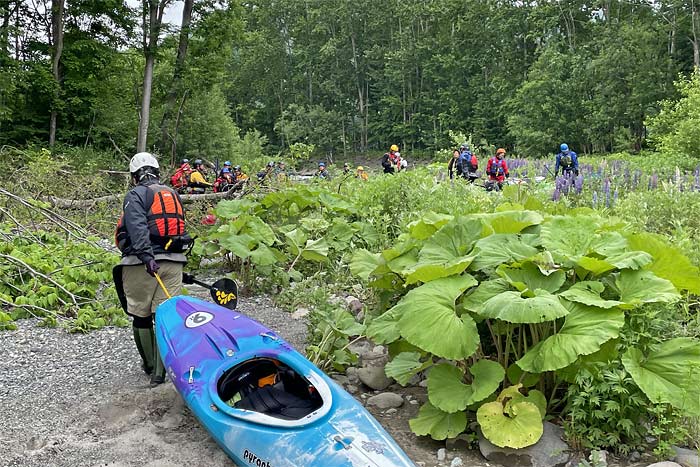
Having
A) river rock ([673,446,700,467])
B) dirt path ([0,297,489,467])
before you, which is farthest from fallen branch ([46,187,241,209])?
river rock ([673,446,700,467])

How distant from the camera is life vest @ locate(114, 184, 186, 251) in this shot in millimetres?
4766

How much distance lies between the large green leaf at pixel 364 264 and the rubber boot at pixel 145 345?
182 centimetres

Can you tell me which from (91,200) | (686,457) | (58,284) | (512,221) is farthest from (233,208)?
(686,457)

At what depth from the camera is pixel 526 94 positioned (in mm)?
42594

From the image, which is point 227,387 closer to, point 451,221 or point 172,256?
point 172,256

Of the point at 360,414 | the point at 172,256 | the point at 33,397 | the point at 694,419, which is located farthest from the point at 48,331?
the point at 694,419

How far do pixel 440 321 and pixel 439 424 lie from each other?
72 centimetres

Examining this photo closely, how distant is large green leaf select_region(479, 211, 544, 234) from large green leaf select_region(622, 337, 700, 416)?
121 cm

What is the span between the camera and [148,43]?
66.1 feet

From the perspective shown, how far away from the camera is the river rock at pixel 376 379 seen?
4805mm

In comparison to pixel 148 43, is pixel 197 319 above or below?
below

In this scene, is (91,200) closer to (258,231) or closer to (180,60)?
(258,231)

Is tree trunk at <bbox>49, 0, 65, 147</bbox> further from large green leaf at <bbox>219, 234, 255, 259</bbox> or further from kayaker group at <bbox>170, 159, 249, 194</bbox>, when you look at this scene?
large green leaf at <bbox>219, 234, 255, 259</bbox>

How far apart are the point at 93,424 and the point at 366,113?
2382 inches
